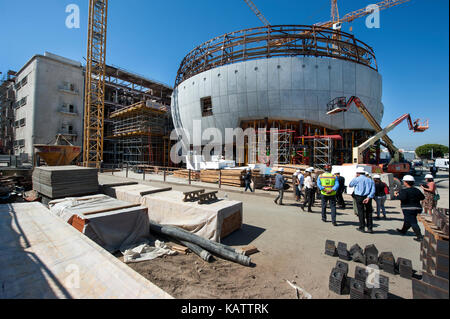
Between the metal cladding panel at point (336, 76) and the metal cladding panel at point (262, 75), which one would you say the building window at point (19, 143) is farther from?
the metal cladding panel at point (336, 76)

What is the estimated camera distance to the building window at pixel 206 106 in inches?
988

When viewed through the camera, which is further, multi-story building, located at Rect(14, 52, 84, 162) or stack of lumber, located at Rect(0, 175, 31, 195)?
multi-story building, located at Rect(14, 52, 84, 162)

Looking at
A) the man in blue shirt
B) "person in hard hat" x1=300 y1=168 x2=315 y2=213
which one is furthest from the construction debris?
the man in blue shirt

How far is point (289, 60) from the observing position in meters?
20.6

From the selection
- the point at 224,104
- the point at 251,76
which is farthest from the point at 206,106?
the point at 251,76

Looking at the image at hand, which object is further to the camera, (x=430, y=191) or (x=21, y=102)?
(x=21, y=102)

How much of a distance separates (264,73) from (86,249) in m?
22.0

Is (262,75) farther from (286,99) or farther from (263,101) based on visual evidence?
(286,99)

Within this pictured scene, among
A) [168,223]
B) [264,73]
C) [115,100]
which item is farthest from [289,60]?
[115,100]

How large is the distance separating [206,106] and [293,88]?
441 inches

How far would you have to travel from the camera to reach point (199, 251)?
4.12 m

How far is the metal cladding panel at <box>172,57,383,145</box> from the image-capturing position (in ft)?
66.9

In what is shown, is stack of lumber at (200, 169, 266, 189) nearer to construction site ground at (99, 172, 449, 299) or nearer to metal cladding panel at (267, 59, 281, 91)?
construction site ground at (99, 172, 449, 299)
